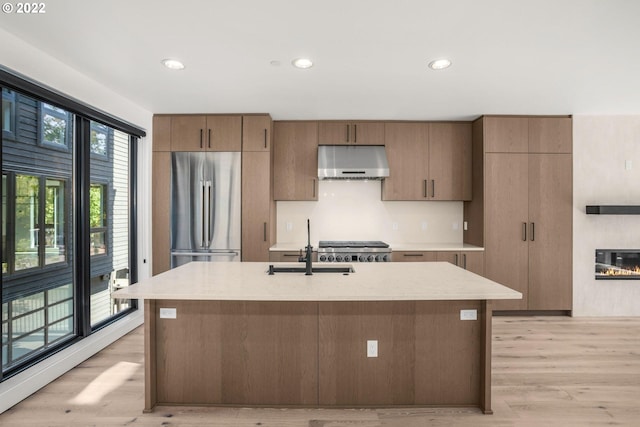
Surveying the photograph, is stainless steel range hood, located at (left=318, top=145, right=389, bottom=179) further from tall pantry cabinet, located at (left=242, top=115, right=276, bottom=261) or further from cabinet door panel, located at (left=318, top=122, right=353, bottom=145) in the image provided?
tall pantry cabinet, located at (left=242, top=115, right=276, bottom=261)

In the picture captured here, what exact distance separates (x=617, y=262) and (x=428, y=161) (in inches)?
103

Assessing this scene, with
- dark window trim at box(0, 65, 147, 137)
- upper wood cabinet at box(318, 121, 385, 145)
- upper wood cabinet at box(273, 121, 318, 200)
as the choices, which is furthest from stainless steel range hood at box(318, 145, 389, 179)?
dark window trim at box(0, 65, 147, 137)

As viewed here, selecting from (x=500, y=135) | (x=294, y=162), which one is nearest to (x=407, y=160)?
(x=500, y=135)

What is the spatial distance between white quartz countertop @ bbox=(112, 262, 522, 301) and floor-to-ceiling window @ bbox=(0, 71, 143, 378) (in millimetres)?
1178

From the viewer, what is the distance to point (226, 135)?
425cm

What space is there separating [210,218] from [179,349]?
214cm

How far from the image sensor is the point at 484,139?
423 centimetres

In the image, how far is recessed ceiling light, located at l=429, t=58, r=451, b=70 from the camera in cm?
273

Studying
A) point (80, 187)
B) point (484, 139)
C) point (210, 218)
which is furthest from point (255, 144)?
point (484, 139)

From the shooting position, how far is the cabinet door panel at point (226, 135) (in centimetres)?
424

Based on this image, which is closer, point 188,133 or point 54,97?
point 54,97

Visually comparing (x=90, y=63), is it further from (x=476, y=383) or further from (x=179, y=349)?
(x=476, y=383)

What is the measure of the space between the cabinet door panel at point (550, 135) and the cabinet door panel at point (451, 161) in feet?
2.41

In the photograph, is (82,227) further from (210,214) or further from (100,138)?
(210,214)
